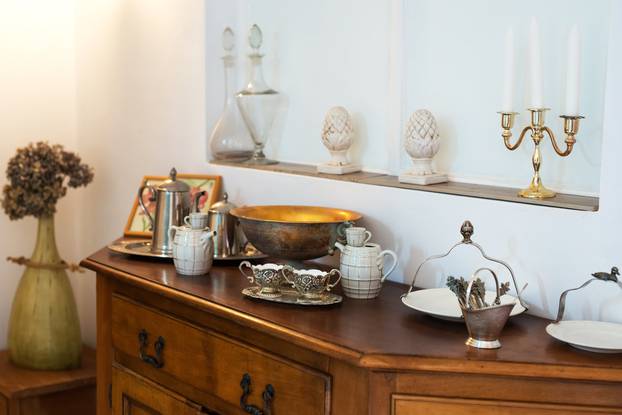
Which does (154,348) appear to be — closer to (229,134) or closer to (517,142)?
(229,134)

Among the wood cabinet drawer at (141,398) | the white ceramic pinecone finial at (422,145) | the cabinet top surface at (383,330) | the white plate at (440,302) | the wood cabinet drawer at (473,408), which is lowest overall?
the wood cabinet drawer at (141,398)

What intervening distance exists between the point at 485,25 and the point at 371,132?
0.45 m

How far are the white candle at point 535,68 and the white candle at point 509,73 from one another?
43 millimetres

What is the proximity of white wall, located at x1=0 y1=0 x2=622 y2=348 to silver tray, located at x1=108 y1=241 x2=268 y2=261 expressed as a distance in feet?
0.69

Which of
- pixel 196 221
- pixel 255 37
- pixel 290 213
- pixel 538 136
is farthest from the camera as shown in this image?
pixel 255 37

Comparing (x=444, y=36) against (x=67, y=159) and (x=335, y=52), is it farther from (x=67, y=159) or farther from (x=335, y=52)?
(x=67, y=159)

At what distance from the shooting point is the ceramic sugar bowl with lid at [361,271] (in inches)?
77.7

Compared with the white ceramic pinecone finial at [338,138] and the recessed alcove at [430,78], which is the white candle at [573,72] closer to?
the recessed alcove at [430,78]

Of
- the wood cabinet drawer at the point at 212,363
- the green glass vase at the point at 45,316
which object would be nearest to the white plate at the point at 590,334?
the wood cabinet drawer at the point at 212,363

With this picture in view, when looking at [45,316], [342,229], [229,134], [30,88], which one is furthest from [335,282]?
[30,88]

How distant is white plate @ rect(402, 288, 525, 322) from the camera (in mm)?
1812

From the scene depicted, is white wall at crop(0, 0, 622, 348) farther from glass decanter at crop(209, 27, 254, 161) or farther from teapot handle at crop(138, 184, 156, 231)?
teapot handle at crop(138, 184, 156, 231)

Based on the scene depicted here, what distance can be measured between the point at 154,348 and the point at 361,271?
1.92 feet

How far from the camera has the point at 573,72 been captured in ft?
6.17
